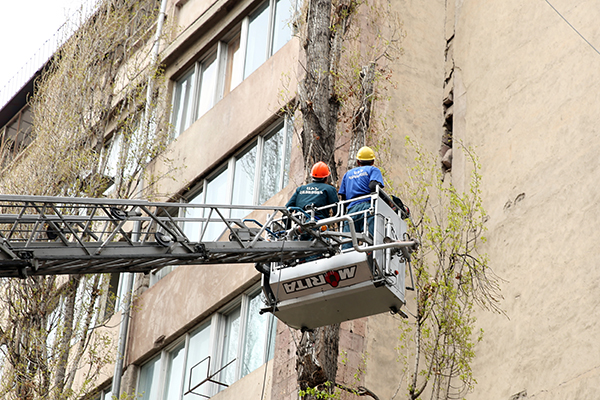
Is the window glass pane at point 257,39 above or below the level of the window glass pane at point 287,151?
above

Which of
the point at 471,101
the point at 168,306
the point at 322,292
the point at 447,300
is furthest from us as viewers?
the point at 168,306

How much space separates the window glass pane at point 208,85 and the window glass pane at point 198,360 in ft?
17.8

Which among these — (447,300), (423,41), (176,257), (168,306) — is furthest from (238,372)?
(423,41)

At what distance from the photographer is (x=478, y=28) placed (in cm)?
1900

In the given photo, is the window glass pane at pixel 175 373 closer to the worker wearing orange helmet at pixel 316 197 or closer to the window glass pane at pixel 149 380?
the window glass pane at pixel 149 380

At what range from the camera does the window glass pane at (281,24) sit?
19875mm

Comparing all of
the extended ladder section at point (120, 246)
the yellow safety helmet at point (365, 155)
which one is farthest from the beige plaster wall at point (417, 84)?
the extended ladder section at point (120, 246)

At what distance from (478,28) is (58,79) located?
364 inches

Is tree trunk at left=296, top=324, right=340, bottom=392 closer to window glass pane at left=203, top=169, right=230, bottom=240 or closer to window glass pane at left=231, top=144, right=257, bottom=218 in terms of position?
window glass pane at left=231, top=144, right=257, bottom=218

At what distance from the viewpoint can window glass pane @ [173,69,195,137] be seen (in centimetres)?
2268

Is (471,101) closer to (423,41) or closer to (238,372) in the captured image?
(423,41)

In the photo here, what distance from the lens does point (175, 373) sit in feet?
63.0

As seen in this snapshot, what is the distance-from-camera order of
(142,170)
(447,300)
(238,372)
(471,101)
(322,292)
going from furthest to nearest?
1. (142,170)
2. (471,101)
3. (238,372)
4. (447,300)
5. (322,292)

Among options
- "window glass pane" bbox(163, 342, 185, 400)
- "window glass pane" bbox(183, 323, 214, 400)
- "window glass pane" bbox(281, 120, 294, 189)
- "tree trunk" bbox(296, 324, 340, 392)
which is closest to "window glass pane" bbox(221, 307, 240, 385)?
"window glass pane" bbox(183, 323, 214, 400)
